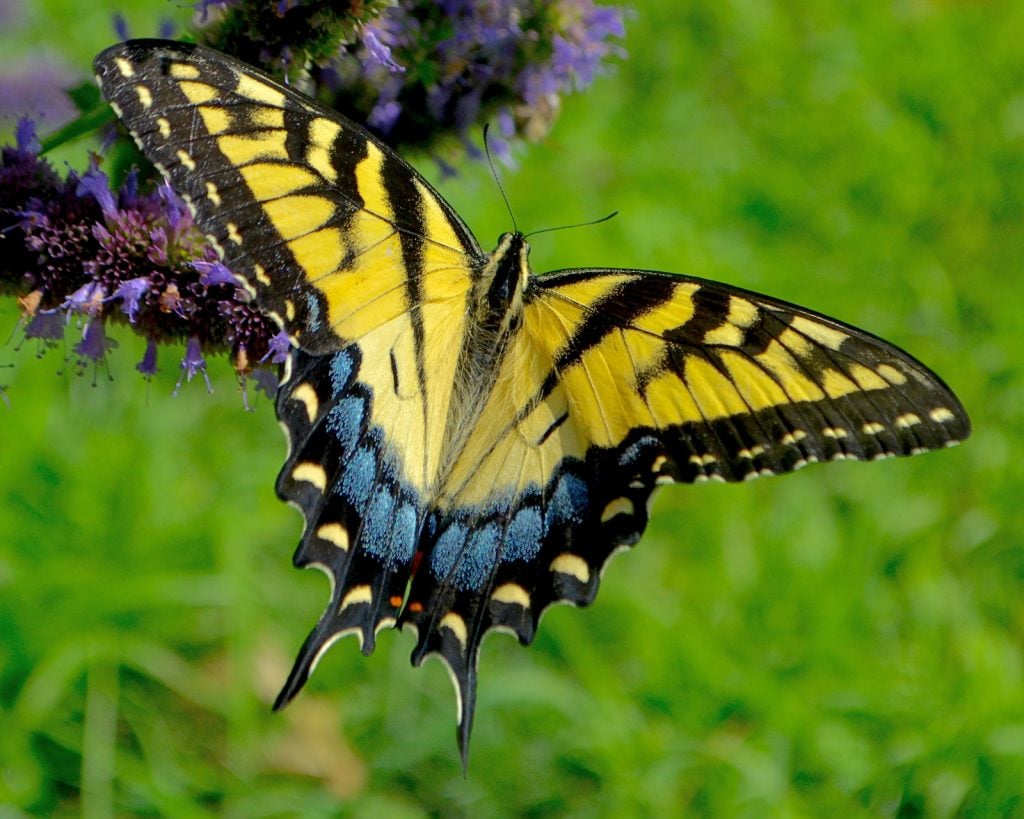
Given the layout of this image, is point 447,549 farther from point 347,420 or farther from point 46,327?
point 46,327

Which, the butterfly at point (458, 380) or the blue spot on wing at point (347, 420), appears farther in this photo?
the blue spot on wing at point (347, 420)

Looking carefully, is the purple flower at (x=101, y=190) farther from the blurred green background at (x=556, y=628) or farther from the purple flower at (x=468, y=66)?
the blurred green background at (x=556, y=628)

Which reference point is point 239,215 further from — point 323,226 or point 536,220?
point 536,220

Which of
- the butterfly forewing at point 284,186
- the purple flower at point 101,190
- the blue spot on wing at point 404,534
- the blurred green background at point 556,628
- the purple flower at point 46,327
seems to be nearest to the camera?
the butterfly forewing at point 284,186

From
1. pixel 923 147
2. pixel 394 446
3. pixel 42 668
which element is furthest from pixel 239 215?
pixel 923 147

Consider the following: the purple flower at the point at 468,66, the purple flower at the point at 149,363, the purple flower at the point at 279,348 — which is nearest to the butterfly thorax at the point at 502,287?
the purple flower at the point at 468,66

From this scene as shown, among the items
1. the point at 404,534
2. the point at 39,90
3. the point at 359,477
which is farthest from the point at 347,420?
the point at 39,90
